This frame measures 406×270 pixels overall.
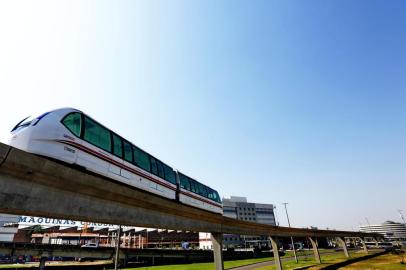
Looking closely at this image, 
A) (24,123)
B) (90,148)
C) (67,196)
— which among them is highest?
(24,123)

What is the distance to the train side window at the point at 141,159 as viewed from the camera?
15977mm

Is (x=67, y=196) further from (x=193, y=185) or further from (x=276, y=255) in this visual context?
(x=276, y=255)

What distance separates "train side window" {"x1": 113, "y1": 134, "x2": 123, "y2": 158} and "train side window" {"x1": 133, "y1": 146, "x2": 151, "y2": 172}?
1475 millimetres

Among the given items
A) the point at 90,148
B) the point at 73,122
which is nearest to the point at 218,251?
the point at 90,148

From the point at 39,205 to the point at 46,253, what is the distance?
4764cm

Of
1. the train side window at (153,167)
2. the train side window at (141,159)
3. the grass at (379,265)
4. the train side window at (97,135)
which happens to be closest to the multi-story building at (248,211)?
the grass at (379,265)

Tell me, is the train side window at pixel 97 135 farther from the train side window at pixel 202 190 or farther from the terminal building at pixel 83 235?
the terminal building at pixel 83 235

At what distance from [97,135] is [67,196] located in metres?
3.59

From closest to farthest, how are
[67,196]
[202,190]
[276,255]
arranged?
[67,196] → [202,190] → [276,255]

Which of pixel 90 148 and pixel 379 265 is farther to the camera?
pixel 379 265

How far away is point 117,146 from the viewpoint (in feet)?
46.9

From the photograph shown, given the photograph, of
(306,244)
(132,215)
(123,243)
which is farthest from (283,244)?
(132,215)

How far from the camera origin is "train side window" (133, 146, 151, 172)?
1598 cm

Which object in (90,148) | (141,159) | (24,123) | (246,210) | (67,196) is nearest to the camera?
(67,196)
